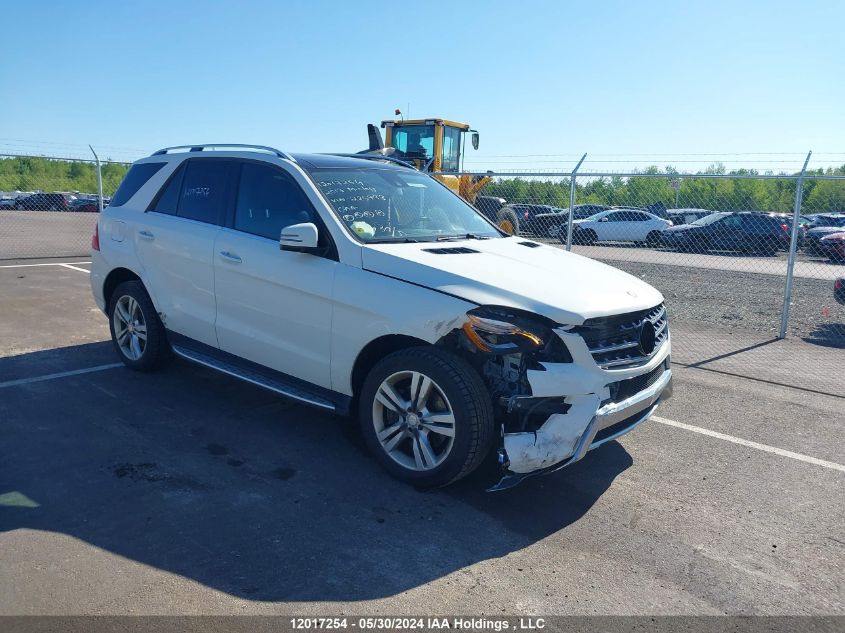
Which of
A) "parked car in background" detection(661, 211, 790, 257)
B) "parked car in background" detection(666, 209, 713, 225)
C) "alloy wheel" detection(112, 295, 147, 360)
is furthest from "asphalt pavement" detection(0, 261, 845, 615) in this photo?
"parked car in background" detection(666, 209, 713, 225)

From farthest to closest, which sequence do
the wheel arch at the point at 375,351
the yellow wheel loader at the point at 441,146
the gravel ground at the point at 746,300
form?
the yellow wheel loader at the point at 441,146
the gravel ground at the point at 746,300
the wheel arch at the point at 375,351

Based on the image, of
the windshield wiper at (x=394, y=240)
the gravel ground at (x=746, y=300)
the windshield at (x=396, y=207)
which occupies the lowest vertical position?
the gravel ground at (x=746, y=300)

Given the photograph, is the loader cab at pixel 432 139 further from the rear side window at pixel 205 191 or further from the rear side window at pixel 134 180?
the rear side window at pixel 205 191

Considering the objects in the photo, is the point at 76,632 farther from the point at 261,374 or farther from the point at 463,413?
the point at 261,374

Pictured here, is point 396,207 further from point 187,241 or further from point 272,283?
point 187,241

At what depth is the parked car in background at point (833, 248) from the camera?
17.8m

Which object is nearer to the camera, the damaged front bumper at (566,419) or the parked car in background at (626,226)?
the damaged front bumper at (566,419)

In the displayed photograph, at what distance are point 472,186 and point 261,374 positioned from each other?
43.5 ft

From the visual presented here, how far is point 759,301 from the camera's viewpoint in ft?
42.5

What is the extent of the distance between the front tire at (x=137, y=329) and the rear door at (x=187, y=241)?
0.60 feet

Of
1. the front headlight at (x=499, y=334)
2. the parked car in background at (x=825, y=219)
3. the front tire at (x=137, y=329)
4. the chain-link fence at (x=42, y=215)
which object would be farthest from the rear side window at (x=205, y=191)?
the parked car in background at (x=825, y=219)

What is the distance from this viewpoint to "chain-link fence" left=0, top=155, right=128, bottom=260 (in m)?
15.1

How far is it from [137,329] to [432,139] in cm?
1205

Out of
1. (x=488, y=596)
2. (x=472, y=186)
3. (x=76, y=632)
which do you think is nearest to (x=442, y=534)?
(x=488, y=596)
